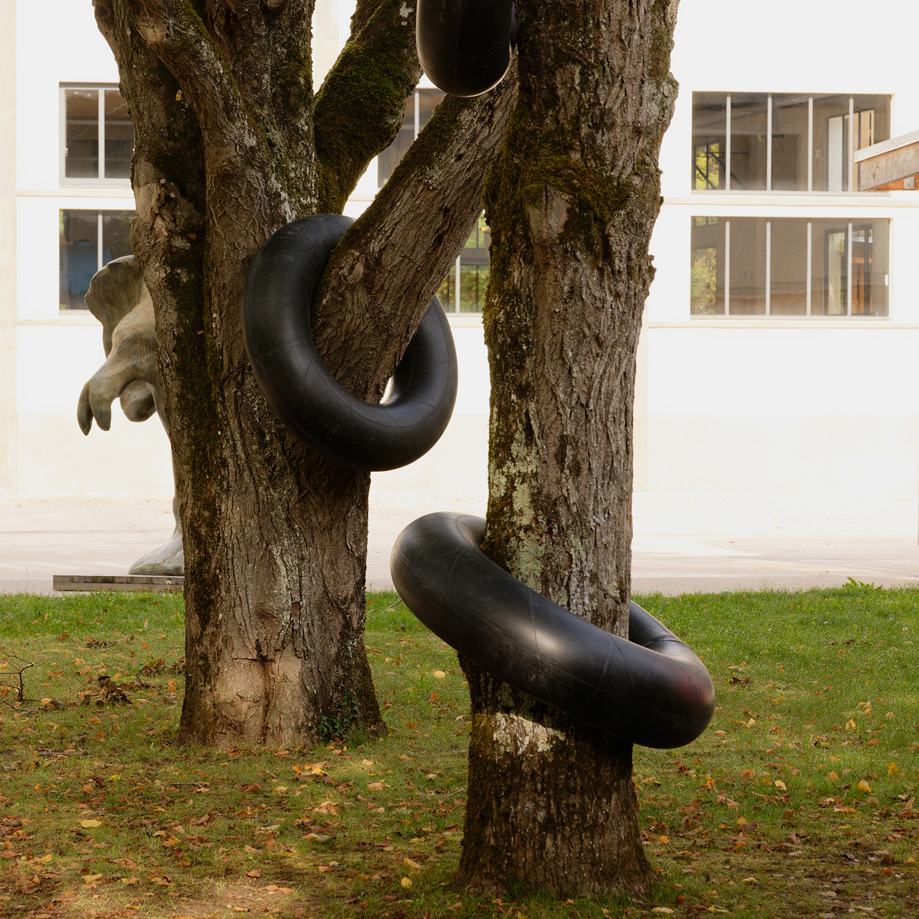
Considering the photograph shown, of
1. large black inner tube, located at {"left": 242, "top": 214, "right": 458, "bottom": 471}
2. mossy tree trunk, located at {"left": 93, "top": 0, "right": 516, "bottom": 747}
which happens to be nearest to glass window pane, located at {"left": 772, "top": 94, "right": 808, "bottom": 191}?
mossy tree trunk, located at {"left": 93, "top": 0, "right": 516, "bottom": 747}

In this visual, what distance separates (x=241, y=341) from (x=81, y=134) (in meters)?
21.0

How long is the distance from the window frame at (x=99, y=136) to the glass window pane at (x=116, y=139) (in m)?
0.11

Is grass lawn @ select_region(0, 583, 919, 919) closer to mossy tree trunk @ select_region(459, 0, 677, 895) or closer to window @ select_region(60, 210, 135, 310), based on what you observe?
A: mossy tree trunk @ select_region(459, 0, 677, 895)

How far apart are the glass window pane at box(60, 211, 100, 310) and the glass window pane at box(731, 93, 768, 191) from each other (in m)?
13.7

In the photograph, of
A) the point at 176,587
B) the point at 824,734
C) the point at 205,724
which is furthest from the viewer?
the point at 176,587

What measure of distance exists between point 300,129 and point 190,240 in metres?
0.74

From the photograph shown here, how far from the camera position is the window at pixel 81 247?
23.7 metres

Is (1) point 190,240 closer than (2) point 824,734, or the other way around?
(1) point 190,240

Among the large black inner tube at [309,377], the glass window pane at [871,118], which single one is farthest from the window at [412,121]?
the large black inner tube at [309,377]

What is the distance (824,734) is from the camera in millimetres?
5727

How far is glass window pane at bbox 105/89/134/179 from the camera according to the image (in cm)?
2375

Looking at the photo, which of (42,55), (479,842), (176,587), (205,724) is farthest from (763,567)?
(42,55)

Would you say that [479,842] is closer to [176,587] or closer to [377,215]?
[377,215]

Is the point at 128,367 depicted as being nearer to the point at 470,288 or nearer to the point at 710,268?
the point at 470,288
